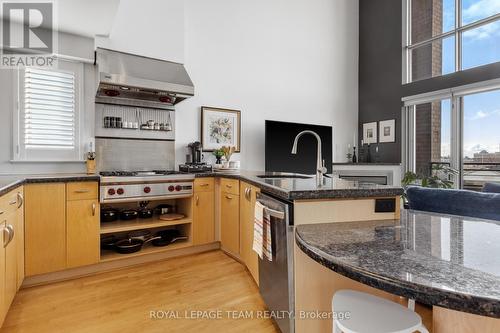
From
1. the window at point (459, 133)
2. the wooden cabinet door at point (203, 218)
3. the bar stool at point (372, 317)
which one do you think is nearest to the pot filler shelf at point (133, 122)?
the wooden cabinet door at point (203, 218)

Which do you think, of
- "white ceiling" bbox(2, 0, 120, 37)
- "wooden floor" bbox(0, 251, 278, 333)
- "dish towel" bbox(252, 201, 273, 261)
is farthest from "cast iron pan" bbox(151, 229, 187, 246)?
"white ceiling" bbox(2, 0, 120, 37)

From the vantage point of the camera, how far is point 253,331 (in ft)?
5.91

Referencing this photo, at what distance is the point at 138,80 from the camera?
2.89 meters

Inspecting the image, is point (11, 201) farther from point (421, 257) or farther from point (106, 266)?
point (421, 257)

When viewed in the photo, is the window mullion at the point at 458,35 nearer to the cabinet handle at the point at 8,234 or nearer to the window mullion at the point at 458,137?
the window mullion at the point at 458,137

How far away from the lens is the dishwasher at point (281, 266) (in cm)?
153

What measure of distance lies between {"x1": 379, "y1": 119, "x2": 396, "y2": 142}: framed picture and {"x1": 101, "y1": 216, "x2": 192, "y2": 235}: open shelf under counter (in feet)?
13.6

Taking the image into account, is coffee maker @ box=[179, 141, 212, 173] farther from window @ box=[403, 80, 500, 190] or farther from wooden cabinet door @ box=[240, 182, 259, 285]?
window @ box=[403, 80, 500, 190]

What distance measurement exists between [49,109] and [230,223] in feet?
7.63

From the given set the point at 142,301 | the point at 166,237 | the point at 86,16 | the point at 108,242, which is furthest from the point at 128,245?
the point at 86,16

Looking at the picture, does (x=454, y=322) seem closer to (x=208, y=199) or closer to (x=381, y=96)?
(x=208, y=199)

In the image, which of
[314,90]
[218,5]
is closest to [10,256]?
[218,5]

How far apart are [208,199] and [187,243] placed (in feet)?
1.81

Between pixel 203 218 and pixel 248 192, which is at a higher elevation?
pixel 248 192
